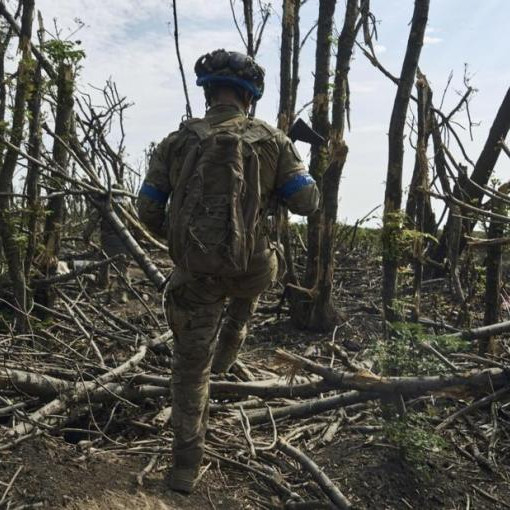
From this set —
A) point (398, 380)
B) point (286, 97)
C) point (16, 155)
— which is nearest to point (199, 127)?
point (398, 380)

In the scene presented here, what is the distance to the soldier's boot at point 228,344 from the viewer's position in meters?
4.39

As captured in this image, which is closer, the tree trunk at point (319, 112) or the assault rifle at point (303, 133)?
the assault rifle at point (303, 133)

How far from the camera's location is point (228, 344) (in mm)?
4516

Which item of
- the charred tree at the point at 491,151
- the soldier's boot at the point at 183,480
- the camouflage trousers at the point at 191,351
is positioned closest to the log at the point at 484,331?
the camouflage trousers at the point at 191,351

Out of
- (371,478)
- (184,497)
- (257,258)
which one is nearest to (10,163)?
(257,258)

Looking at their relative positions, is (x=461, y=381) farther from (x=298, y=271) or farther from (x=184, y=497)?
(x=298, y=271)

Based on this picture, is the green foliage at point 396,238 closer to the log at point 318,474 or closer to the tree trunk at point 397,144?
the tree trunk at point 397,144

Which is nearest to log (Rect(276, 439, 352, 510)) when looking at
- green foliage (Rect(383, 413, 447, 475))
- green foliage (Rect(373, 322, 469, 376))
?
green foliage (Rect(383, 413, 447, 475))

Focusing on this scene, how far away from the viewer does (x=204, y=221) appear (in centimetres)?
334

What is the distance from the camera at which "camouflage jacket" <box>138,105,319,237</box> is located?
3.48 meters

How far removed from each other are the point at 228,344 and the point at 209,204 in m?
1.47

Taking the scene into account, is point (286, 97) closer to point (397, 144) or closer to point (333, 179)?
point (333, 179)

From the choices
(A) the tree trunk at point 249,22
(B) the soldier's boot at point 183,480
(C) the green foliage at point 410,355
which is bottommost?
(B) the soldier's boot at point 183,480

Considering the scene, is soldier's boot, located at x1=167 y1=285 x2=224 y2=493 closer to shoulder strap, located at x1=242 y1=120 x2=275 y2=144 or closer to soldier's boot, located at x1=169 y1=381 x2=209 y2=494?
soldier's boot, located at x1=169 y1=381 x2=209 y2=494
